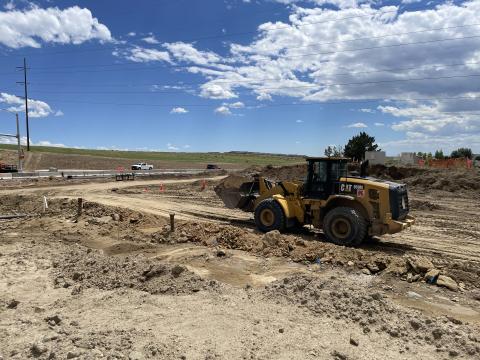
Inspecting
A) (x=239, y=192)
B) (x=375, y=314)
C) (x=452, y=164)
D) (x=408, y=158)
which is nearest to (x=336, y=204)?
(x=239, y=192)

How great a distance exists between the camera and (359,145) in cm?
5272

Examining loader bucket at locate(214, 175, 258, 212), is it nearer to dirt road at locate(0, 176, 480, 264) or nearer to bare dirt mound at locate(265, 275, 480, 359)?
Result: dirt road at locate(0, 176, 480, 264)

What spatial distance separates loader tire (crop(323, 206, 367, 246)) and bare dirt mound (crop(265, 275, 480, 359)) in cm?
386

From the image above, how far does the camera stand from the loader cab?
12.8m

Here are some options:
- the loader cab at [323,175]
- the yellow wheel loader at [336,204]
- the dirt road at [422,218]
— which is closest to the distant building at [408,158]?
the dirt road at [422,218]

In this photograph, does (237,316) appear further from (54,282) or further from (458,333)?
(54,282)

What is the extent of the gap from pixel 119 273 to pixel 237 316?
3474 millimetres

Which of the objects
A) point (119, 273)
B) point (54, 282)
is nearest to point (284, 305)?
point (119, 273)

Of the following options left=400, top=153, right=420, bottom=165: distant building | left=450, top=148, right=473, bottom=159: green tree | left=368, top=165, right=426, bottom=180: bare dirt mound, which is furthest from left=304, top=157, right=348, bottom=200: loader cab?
left=450, top=148, right=473, bottom=159: green tree

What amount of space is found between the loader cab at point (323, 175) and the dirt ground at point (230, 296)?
1421 millimetres

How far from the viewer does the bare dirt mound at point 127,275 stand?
8.52m

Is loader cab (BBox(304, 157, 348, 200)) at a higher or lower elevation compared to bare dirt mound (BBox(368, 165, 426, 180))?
higher

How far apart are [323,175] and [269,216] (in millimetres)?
2106

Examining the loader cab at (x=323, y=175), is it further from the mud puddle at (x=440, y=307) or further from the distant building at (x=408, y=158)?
the distant building at (x=408, y=158)
